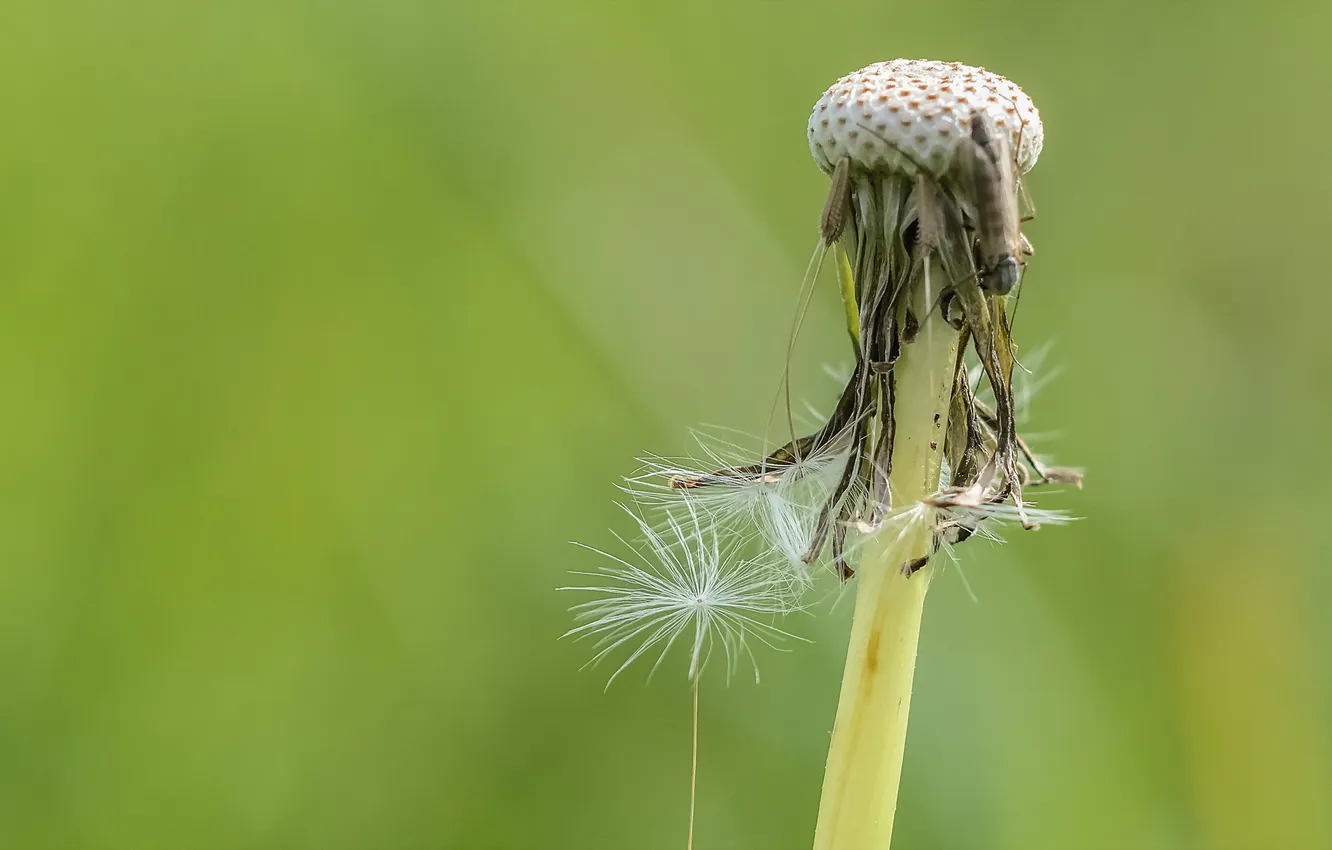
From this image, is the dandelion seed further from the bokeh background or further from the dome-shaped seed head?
the bokeh background

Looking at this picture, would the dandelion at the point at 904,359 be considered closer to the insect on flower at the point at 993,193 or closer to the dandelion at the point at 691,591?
the insect on flower at the point at 993,193

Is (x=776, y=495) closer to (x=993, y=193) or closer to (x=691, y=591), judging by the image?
(x=691, y=591)

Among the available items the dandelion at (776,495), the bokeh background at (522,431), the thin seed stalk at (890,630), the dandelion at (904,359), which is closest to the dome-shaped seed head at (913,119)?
the dandelion at (904,359)

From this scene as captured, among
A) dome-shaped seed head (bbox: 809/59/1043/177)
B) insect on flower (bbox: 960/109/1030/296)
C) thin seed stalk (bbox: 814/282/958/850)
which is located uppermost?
dome-shaped seed head (bbox: 809/59/1043/177)

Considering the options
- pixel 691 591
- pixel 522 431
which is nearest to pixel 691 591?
pixel 691 591

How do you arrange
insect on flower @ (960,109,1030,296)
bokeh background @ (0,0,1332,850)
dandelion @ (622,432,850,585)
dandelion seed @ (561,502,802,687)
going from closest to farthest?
insect on flower @ (960,109,1030,296), dandelion @ (622,432,850,585), dandelion seed @ (561,502,802,687), bokeh background @ (0,0,1332,850)

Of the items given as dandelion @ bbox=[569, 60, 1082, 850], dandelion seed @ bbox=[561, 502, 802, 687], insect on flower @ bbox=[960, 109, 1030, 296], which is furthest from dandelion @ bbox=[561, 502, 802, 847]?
insect on flower @ bbox=[960, 109, 1030, 296]

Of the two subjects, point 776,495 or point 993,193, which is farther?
point 776,495
